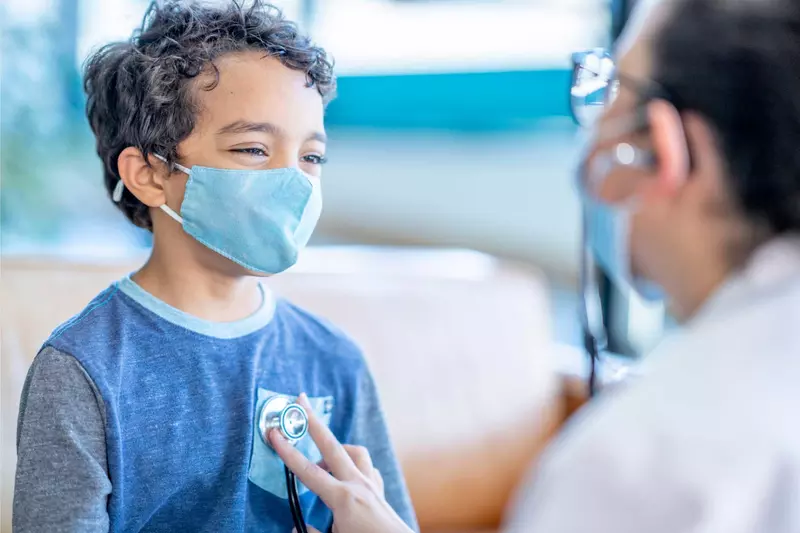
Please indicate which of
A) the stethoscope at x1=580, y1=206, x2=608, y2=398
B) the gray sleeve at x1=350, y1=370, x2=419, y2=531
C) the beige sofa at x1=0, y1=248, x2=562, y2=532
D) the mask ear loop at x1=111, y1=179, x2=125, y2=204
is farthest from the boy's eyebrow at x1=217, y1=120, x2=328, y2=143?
the beige sofa at x1=0, y1=248, x2=562, y2=532

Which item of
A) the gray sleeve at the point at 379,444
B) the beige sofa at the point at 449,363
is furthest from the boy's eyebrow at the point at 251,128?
the beige sofa at the point at 449,363

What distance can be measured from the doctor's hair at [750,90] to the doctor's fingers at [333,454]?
492 mm

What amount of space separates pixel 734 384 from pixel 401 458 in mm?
1026

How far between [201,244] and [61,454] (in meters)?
0.27

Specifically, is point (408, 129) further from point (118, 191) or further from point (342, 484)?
point (342, 484)

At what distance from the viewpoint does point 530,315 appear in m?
1.82

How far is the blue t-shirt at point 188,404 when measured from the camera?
87 centimetres

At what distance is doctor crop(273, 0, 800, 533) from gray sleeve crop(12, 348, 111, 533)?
1.34ft

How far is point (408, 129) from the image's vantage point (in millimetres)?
2012

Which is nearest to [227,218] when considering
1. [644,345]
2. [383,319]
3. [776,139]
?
[776,139]

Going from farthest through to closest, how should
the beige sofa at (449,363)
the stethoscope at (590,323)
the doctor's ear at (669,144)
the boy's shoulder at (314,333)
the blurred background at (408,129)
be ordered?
1. the beige sofa at (449,363)
2. the blurred background at (408,129)
3. the stethoscope at (590,323)
4. the boy's shoulder at (314,333)
5. the doctor's ear at (669,144)

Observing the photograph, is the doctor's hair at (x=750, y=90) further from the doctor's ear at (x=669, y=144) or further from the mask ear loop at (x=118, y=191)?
the mask ear loop at (x=118, y=191)

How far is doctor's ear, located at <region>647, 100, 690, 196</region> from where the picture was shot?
27.5 inches

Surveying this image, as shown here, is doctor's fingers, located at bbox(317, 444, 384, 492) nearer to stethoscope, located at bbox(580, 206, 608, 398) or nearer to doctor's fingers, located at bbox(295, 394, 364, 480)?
doctor's fingers, located at bbox(295, 394, 364, 480)
